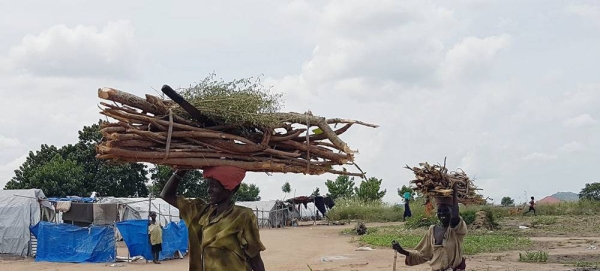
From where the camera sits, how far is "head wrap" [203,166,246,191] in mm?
3688

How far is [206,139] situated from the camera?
3.76 metres

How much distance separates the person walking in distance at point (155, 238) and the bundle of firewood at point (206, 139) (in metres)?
13.0

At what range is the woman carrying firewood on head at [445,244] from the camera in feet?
19.7

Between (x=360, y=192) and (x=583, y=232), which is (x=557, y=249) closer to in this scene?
(x=583, y=232)

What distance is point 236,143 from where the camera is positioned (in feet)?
12.4

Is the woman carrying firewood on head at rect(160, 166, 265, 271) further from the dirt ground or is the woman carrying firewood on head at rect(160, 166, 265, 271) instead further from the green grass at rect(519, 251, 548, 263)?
the green grass at rect(519, 251, 548, 263)

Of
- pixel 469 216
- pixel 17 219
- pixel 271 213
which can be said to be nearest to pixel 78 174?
pixel 271 213

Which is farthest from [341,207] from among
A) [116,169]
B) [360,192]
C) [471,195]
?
[471,195]

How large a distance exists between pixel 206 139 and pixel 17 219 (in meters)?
16.7


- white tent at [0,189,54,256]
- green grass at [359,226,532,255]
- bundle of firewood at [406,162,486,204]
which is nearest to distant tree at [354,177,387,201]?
green grass at [359,226,532,255]

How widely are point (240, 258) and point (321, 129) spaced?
3.14 ft

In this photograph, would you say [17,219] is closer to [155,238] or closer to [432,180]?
[155,238]

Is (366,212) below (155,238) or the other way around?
the other way around

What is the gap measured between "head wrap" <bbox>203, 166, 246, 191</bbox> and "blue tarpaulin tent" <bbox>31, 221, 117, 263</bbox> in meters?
14.4
